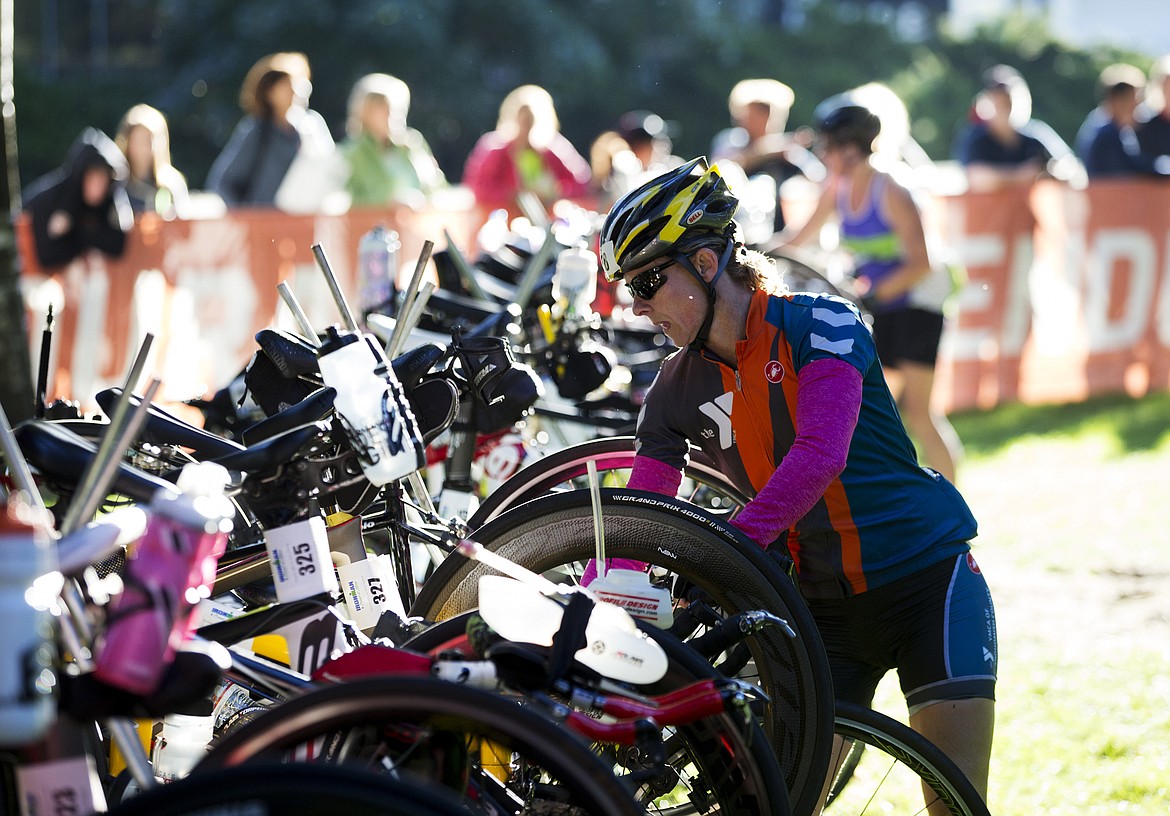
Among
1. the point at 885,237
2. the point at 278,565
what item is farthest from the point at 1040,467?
the point at 278,565

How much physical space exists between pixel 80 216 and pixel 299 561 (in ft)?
20.7

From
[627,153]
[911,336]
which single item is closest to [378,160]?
[627,153]

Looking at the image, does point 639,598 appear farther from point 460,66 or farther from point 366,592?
point 460,66

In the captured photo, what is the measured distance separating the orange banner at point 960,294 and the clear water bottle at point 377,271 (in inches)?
116

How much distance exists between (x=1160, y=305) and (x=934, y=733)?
904 cm

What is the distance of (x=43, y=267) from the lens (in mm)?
8398

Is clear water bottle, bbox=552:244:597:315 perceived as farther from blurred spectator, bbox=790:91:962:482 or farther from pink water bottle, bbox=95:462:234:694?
pink water bottle, bbox=95:462:234:694

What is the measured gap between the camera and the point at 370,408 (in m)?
2.83

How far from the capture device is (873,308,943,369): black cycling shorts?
7184mm

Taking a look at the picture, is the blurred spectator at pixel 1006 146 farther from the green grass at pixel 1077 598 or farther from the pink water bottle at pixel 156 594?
the pink water bottle at pixel 156 594

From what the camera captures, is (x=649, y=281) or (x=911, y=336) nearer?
(x=649, y=281)

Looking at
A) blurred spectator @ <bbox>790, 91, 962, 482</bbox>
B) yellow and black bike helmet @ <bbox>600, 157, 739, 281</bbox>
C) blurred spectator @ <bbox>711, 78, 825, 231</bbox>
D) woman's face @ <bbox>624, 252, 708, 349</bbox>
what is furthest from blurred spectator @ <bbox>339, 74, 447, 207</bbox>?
woman's face @ <bbox>624, 252, 708, 349</bbox>

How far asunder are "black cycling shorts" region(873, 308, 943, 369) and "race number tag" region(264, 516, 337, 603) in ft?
16.1

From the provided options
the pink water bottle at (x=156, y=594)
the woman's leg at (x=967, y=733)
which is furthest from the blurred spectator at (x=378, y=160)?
the pink water bottle at (x=156, y=594)
